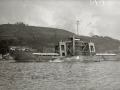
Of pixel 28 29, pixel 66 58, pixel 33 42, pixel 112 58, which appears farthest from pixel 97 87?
pixel 28 29

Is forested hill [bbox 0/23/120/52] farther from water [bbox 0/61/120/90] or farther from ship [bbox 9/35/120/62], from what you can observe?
water [bbox 0/61/120/90]

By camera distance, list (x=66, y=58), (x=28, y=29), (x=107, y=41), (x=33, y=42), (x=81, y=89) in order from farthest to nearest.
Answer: (x=107, y=41) < (x=28, y=29) < (x=33, y=42) < (x=66, y=58) < (x=81, y=89)

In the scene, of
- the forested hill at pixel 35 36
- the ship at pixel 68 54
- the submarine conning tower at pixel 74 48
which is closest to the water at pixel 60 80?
the ship at pixel 68 54

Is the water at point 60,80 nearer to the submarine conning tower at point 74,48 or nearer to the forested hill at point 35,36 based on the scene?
the submarine conning tower at point 74,48

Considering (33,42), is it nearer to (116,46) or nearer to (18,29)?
(18,29)

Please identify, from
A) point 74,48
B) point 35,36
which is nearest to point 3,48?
point 35,36

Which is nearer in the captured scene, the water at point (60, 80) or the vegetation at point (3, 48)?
the water at point (60, 80)

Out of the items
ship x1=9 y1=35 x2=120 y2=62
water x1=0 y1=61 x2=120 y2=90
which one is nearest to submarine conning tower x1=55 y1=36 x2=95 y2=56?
ship x1=9 y1=35 x2=120 y2=62

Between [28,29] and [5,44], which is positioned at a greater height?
[28,29]
